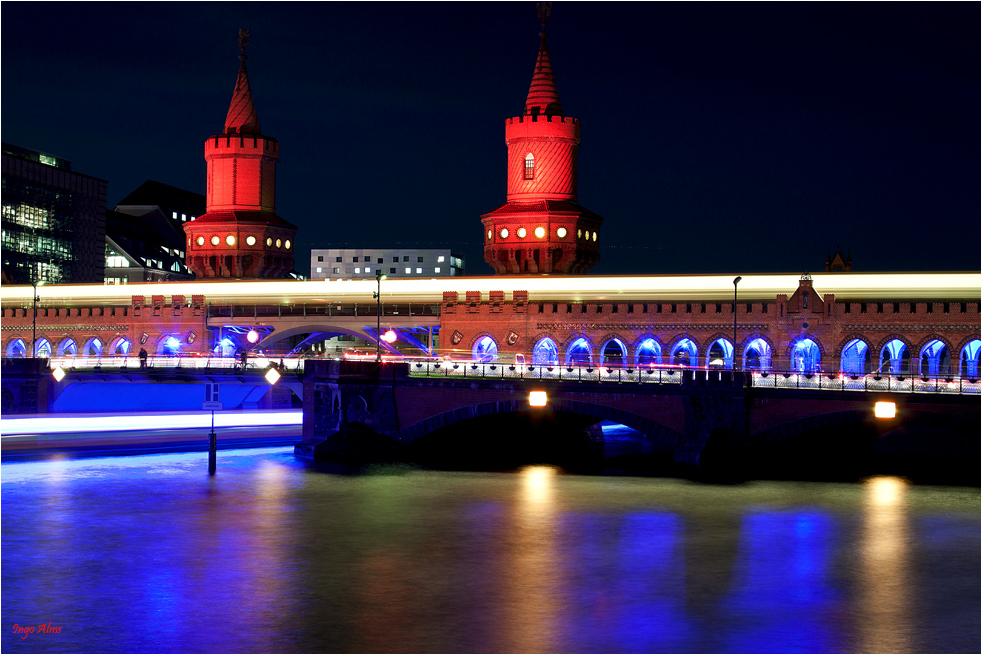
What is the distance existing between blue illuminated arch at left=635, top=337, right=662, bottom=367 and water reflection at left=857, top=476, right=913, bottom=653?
27.1m

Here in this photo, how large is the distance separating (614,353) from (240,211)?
127ft

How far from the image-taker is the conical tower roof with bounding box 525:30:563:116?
90.4 meters

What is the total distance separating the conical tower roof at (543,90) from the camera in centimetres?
9044

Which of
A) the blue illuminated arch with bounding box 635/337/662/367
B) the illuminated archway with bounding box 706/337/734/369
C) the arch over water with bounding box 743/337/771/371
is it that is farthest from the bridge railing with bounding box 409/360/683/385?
the arch over water with bounding box 743/337/771/371

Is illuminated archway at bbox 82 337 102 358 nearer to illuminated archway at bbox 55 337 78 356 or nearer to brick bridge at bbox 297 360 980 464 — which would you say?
illuminated archway at bbox 55 337 78 356

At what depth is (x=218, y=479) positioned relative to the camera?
2005 inches

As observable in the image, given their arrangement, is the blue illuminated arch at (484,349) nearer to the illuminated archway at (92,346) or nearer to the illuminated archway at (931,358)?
the illuminated archway at (931,358)

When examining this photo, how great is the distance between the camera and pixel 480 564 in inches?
1352

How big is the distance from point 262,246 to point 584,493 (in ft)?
193

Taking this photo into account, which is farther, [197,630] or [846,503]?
[846,503]

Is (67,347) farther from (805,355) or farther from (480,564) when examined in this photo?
(480,564)

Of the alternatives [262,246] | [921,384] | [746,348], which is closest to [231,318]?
[262,246]

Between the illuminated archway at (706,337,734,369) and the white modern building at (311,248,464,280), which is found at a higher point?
the white modern building at (311,248,464,280)

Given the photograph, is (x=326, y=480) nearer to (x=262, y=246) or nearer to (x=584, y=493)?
(x=584, y=493)
